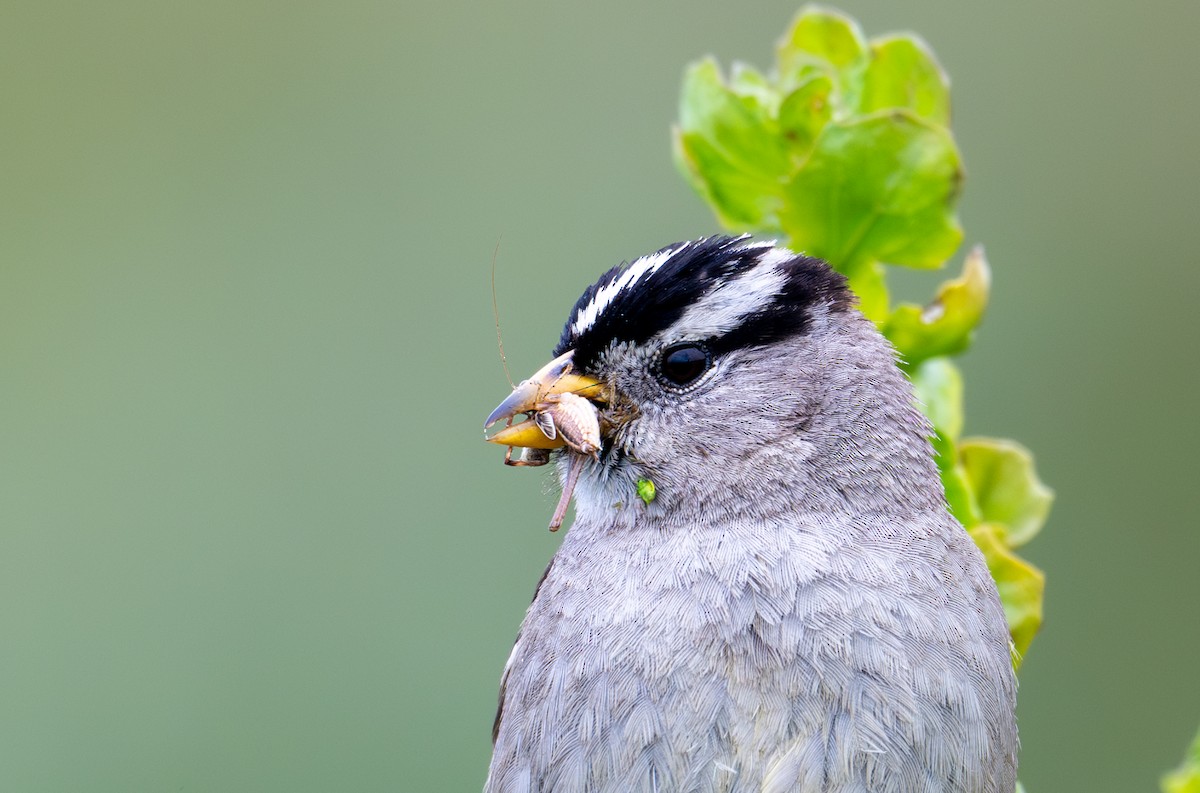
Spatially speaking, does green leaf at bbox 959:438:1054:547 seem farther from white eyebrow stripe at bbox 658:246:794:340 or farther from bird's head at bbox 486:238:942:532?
white eyebrow stripe at bbox 658:246:794:340

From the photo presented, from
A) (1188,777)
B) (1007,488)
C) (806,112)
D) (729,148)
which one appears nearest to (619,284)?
(729,148)

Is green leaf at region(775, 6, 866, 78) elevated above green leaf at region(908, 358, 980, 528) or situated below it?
above

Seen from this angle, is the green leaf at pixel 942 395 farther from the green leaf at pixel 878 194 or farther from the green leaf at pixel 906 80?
the green leaf at pixel 906 80

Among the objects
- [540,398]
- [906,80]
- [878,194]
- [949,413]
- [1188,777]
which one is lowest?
[1188,777]

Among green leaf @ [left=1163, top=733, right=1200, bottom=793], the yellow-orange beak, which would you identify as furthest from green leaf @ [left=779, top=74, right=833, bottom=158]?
green leaf @ [left=1163, top=733, right=1200, bottom=793]

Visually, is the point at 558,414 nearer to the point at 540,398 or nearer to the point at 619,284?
the point at 540,398

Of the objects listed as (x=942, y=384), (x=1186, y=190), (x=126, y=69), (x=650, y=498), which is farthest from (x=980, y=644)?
(x=126, y=69)
